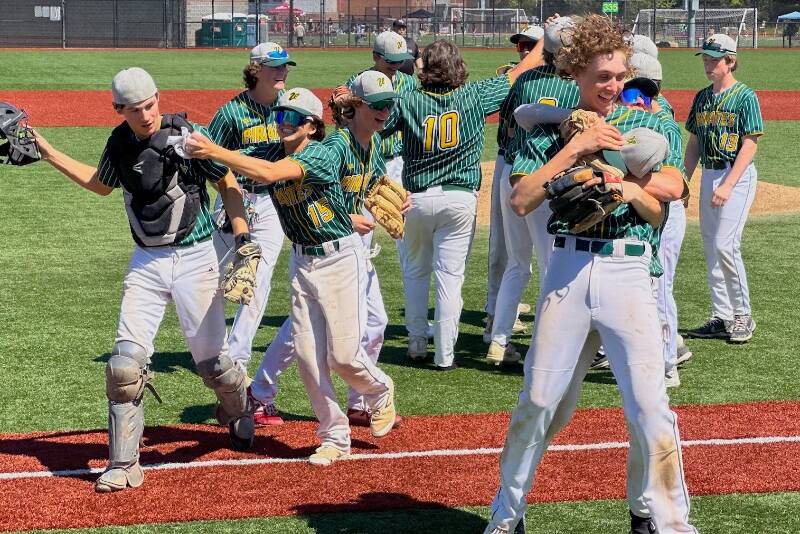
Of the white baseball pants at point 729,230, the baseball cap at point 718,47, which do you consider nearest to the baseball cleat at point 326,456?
the white baseball pants at point 729,230

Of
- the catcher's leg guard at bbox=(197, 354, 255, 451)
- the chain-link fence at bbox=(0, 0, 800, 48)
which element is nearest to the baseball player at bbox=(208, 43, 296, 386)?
A: the catcher's leg guard at bbox=(197, 354, 255, 451)

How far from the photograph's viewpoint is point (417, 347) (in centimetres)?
869

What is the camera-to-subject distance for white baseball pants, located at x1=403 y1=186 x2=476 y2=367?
8.25 metres

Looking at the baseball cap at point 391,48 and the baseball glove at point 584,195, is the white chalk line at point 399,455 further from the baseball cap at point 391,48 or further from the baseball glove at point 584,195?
the baseball cap at point 391,48

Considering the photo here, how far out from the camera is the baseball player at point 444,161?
8.17 m

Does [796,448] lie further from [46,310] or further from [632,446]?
[46,310]

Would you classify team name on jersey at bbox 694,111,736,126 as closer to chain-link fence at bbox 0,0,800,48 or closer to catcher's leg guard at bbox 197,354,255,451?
catcher's leg guard at bbox 197,354,255,451

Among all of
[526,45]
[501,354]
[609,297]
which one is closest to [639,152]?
[609,297]

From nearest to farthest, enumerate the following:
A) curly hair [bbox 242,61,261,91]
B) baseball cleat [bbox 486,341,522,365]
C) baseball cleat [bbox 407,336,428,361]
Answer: curly hair [bbox 242,61,261,91], baseball cleat [bbox 486,341,522,365], baseball cleat [bbox 407,336,428,361]

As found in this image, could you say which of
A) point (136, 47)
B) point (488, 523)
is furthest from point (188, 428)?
point (136, 47)

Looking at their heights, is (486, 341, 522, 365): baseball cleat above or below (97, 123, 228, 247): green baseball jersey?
below

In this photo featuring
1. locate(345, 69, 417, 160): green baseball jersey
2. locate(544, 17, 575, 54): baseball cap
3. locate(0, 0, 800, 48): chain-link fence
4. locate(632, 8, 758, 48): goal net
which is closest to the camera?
locate(544, 17, 575, 54): baseball cap

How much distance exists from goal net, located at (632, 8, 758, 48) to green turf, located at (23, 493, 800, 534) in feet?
176

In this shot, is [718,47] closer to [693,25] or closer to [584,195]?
[584,195]
